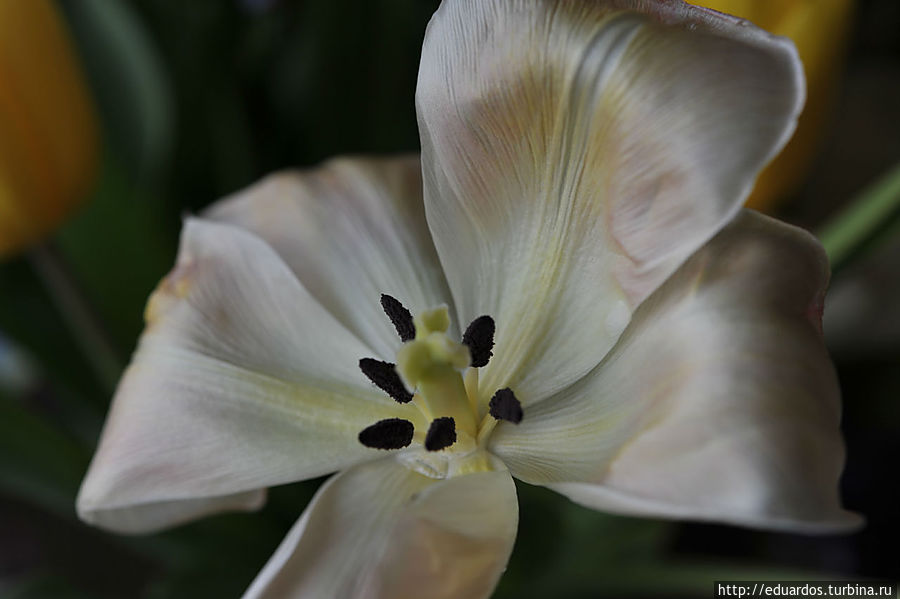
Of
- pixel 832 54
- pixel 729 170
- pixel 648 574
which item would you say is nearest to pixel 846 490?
pixel 648 574

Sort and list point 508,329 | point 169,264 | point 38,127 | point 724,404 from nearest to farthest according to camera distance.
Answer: point 724,404 < point 508,329 < point 38,127 < point 169,264

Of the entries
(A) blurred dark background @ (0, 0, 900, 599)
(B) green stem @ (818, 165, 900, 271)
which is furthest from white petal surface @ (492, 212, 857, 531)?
(A) blurred dark background @ (0, 0, 900, 599)

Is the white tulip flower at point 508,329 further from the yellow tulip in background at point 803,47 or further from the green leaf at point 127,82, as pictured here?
the green leaf at point 127,82

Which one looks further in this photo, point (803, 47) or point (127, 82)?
point (127, 82)

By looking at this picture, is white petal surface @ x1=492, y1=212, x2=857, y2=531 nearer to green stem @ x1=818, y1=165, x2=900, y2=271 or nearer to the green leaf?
green stem @ x1=818, y1=165, x2=900, y2=271

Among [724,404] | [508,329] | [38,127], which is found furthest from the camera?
[38,127]

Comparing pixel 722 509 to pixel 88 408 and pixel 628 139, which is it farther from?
pixel 88 408

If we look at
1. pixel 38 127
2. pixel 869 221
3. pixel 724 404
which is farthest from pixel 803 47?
pixel 38 127

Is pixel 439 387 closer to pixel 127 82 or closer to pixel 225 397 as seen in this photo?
pixel 225 397
